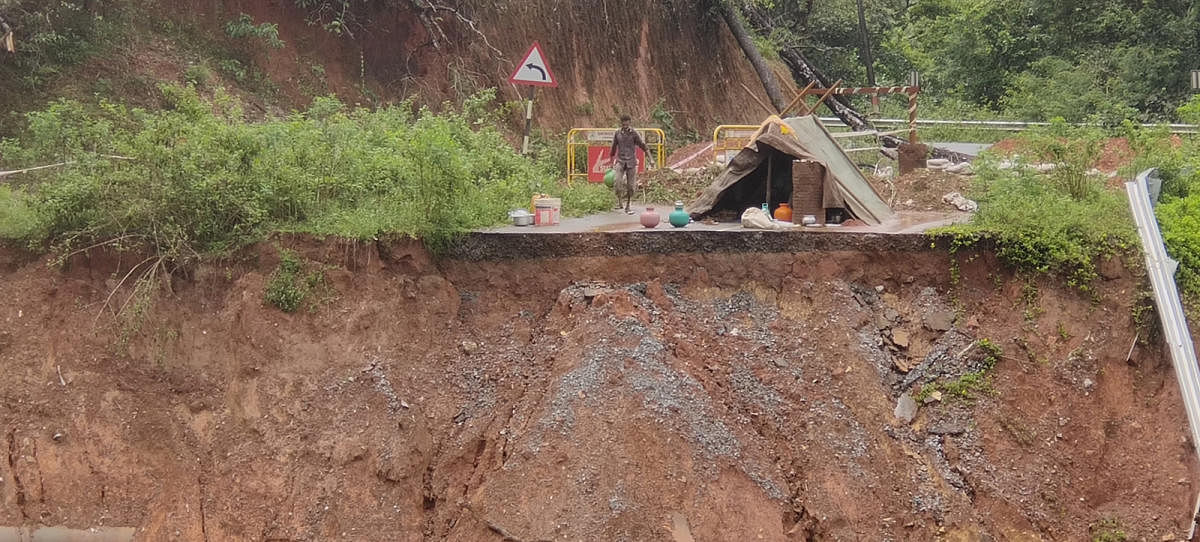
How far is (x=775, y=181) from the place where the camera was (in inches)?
419

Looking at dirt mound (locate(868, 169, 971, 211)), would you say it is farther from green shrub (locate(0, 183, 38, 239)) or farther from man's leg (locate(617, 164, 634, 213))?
green shrub (locate(0, 183, 38, 239))

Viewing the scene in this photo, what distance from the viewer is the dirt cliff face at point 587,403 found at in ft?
25.6

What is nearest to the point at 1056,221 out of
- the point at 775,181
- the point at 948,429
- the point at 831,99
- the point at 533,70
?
the point at 948,429

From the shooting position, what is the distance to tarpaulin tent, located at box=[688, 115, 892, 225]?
10.0m

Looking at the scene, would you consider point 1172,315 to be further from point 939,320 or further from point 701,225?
point 701,225

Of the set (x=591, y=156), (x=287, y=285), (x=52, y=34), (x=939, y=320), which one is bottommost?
(x=939, y=320)

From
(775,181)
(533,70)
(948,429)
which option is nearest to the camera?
(948,429)

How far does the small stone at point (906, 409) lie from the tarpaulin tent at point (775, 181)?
2.15 metres

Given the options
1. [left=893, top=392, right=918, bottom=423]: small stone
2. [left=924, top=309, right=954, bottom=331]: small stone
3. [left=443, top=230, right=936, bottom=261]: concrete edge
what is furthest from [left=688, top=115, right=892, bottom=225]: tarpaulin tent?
[left=893, top=392, right=918, bottom=423]: small stone

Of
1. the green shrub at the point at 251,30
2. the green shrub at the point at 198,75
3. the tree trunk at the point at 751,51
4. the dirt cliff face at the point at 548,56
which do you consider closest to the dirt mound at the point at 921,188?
the dirt cliff face at the point at 548,56

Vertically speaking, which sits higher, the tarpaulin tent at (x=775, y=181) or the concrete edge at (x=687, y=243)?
the tarpaulin tent at (x=775, y=181)

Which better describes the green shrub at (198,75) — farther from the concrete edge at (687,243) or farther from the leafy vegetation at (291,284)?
the concrete edge at (687,243)

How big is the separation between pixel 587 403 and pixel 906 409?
2562 mm

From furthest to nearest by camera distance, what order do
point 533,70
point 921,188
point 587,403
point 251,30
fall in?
point 251,30 < point 921,188 < point 533,70 < point 587,403
